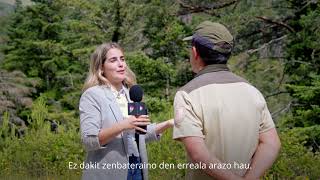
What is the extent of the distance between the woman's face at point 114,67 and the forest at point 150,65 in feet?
9.06

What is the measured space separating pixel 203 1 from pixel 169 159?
29.5 feet

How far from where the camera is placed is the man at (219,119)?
1.98 meters

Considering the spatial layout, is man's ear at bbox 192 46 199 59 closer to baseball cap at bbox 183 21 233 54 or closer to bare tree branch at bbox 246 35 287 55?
baseball cap at bbox 183 21 233 54

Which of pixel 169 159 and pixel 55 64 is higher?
pixel 55 64

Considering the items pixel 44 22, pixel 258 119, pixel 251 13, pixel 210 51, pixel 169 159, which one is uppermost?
pixel 44 22

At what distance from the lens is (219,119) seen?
200 cm

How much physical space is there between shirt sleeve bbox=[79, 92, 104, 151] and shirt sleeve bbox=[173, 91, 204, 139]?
75cm

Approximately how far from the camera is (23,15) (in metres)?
23.9

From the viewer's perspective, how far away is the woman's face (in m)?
2.87

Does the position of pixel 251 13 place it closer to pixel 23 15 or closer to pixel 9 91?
pixel 9 91

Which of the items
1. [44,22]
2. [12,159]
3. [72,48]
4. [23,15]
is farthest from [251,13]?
[23,15]

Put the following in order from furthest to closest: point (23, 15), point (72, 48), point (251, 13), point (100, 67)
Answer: point (23, 15), point (72, 48), point (251, 13), point (100, 67)

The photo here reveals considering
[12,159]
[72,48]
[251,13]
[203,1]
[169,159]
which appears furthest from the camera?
[72,48]

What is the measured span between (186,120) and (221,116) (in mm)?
137
